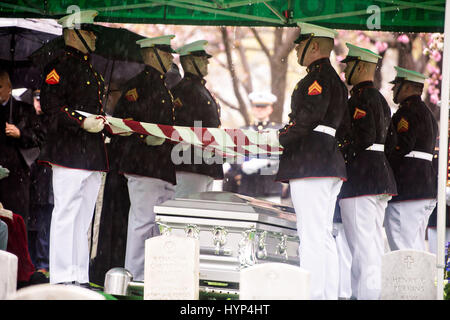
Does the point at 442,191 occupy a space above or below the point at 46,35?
below

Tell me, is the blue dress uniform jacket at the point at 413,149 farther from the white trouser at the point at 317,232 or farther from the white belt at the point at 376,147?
the white trouser at the point at 317,232

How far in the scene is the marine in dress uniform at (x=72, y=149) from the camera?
566cm

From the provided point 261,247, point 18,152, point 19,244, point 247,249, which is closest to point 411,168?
point 261,247

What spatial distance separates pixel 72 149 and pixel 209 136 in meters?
1.18

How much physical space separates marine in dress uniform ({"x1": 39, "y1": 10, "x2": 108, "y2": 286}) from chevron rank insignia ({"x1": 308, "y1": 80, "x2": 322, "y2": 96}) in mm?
1625

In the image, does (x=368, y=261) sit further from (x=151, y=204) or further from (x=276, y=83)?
(x=276, y=83)

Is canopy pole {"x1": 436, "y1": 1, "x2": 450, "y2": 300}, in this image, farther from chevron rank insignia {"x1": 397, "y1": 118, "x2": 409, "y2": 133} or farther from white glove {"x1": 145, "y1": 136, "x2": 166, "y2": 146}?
white glove {"x1": 145, "y1": 136, "x2": 166, "y2": 146}

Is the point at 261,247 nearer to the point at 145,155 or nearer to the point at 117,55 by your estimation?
the point at 145,155

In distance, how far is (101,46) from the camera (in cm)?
783

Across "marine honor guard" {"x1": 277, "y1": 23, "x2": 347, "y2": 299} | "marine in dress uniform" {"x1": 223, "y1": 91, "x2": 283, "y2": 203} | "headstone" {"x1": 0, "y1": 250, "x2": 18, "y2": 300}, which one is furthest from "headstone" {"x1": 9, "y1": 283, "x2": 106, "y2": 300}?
"marine in dress uniform" {"x1": 223, "y1": 91, "x2": 283, "y2": 203}
